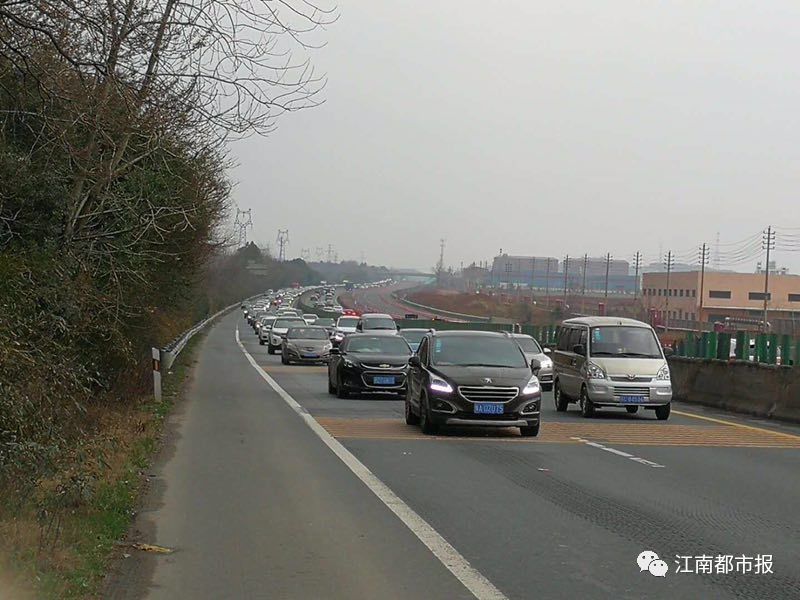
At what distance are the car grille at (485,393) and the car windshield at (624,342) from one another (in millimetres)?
5966

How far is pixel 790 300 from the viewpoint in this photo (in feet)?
262

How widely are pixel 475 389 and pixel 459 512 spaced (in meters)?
6.94

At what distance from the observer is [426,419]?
1803cm

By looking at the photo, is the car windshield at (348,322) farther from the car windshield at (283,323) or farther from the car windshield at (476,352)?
the car windshield at (476,352)

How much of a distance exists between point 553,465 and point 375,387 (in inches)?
488

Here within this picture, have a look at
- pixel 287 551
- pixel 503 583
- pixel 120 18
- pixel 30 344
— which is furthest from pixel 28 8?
pixel 503 583

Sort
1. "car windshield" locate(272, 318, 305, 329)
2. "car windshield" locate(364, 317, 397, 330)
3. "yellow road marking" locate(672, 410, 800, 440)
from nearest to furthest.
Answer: "yellow road marking" locate(672, 410, 800, 440)
"car windshield" locate(364, 317, 397, 330)
"car windshield" locate(272, 318, 305, 329)

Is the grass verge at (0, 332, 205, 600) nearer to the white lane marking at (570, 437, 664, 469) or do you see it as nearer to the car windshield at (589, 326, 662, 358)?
the white lane marking at (570, 437, 664, 469)

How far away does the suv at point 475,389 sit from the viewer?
57.6ft

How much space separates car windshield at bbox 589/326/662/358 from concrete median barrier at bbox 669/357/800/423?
264 centimetres

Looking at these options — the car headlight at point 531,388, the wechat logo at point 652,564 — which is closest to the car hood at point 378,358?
the car headlight at point 531,388

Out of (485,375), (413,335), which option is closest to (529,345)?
(413,335)

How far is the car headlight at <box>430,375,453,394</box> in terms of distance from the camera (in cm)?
1762

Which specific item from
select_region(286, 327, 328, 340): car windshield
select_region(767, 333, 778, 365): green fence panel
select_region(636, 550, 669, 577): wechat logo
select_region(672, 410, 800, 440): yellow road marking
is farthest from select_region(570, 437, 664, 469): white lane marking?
select_region(286, 327, 328, 340): car windshield
